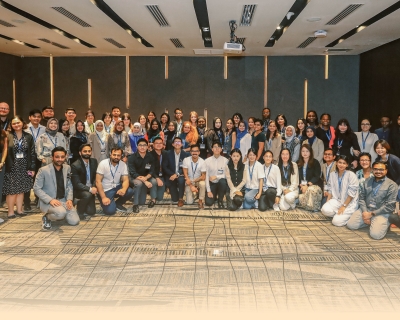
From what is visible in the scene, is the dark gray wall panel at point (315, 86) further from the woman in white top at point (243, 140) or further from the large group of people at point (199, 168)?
the woman in white top at point (243, 140)

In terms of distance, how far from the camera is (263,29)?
7582mm

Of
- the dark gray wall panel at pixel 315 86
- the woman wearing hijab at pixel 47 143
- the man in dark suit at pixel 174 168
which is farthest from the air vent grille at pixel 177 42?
the woman wearing hijab at pixel 47 143

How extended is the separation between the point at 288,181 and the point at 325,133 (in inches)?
57.2

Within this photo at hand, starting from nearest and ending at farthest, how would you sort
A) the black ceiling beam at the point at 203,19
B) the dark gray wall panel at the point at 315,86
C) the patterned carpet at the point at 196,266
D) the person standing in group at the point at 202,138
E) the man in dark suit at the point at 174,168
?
the patterned carpet at the point at 196,266 < the black ceiling beam at the point at 203,19 < the man in dark suit at the point at 174,168 < the person standing in group at the point at 202,138 < the dark gray wall panel at the point at 315,86

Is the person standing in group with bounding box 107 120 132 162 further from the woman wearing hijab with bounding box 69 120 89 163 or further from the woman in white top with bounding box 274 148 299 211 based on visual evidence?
the woman in white top with bounding box 274 148 299 211

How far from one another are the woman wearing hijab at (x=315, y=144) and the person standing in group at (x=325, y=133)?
0.39 metres

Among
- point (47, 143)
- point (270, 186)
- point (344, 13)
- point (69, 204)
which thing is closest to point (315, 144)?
point (270, 186)

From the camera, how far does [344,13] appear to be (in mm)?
6449

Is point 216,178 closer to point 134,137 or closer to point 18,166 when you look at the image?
point 134,137

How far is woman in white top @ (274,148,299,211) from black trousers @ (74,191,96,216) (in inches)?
103

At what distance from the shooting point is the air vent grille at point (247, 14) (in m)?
A: 6.07

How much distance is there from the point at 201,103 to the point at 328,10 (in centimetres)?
527

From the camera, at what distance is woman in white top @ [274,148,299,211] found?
6383 mm

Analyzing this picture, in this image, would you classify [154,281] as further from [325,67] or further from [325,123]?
[325,67]
